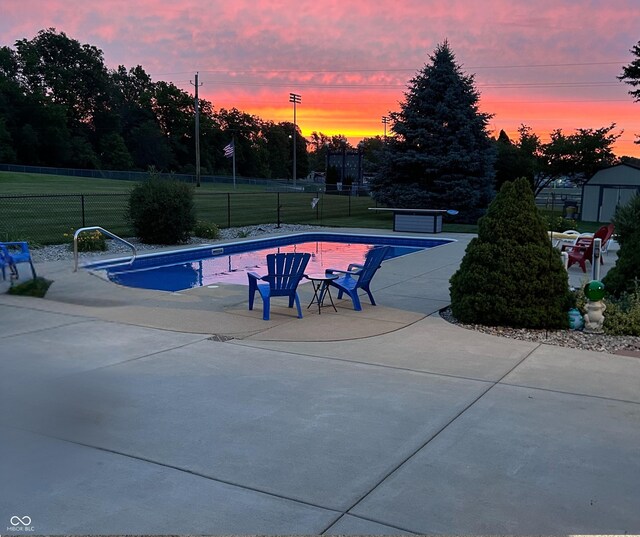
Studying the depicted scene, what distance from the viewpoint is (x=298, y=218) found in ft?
98.0

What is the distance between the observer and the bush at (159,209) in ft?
59.1

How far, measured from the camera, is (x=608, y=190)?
29.2m

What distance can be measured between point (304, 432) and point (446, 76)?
2874 centimetres

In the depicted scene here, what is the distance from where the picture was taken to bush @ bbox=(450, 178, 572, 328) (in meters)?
8.36

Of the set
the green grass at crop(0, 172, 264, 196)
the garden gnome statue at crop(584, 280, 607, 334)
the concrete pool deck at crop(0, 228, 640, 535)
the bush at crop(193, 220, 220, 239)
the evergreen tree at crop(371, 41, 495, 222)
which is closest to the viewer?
the concrete pool deck at crop(0, 228, 640, 535)

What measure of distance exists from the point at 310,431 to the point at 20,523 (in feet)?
6.90

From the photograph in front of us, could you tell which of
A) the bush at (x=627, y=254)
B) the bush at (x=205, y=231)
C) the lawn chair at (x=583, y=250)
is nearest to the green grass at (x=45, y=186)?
the bush at (x=205, y=231)

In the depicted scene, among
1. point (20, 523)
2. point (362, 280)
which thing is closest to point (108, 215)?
point (362, 280)

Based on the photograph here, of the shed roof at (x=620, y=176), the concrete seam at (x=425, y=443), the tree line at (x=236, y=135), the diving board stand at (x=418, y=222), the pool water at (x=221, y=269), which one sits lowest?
the pool water at (x=221, y=269)

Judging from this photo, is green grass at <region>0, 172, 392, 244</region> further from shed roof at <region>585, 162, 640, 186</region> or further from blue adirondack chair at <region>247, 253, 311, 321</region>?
shed roof at <region>585, 162, 640, 186</region>

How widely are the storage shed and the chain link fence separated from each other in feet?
33.5

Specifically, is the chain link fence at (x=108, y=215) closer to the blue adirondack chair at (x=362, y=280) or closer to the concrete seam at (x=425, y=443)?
the blue adirondack chair at (x=362, y=280)

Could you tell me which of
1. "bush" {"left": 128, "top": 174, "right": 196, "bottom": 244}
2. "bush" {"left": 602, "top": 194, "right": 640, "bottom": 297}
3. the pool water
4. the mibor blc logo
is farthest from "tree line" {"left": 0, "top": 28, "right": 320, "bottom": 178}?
the mibor blc logo

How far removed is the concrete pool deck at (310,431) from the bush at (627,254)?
262 centimetres
